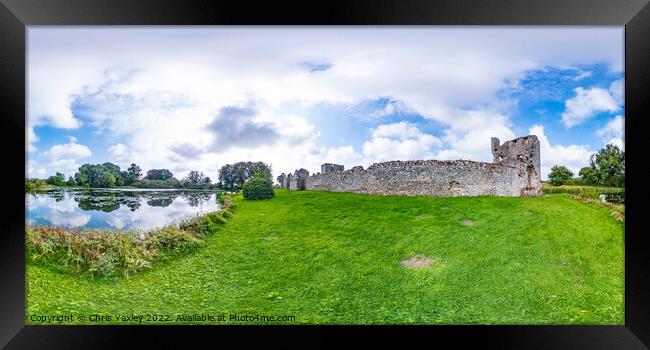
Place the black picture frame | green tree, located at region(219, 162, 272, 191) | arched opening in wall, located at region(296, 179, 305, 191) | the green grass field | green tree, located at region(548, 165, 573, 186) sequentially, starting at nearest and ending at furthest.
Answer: the black picture frame → the green grass field → green tree, located at region(219, 162, 272, 191) → green tree, located at region(548, 165, 573, 186) → arched opening in wall, located at region(296, 179, 305, 191)

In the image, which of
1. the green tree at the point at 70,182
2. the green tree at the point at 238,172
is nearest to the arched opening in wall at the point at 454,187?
the green tree at the point at 238,172

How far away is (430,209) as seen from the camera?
7.39m

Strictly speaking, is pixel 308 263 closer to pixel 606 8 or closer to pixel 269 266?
pixel 269 266

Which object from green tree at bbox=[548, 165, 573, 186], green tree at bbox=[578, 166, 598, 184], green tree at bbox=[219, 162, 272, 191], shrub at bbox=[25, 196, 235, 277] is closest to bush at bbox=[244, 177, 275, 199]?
green tree at bbox=[219, 162, 272, 191]

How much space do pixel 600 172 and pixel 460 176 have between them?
9.01 feet

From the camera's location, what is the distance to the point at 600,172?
→ 288 inches

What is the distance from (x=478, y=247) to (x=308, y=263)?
2782mm

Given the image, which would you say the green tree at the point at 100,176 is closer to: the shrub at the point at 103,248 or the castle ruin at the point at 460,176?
the shrub at the point at 103,248

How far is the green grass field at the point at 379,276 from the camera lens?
442cm

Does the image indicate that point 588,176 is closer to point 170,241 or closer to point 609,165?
point 609,165

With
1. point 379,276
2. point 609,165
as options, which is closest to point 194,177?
point 379,276

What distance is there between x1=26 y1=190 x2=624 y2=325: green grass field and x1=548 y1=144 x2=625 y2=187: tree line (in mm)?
1026

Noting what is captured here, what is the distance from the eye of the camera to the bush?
23.9 feet

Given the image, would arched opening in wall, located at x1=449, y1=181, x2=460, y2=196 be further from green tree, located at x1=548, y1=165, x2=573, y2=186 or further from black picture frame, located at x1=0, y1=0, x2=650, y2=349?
black picture frame, located at x1=0, y1=0, x2=650, y2=349
